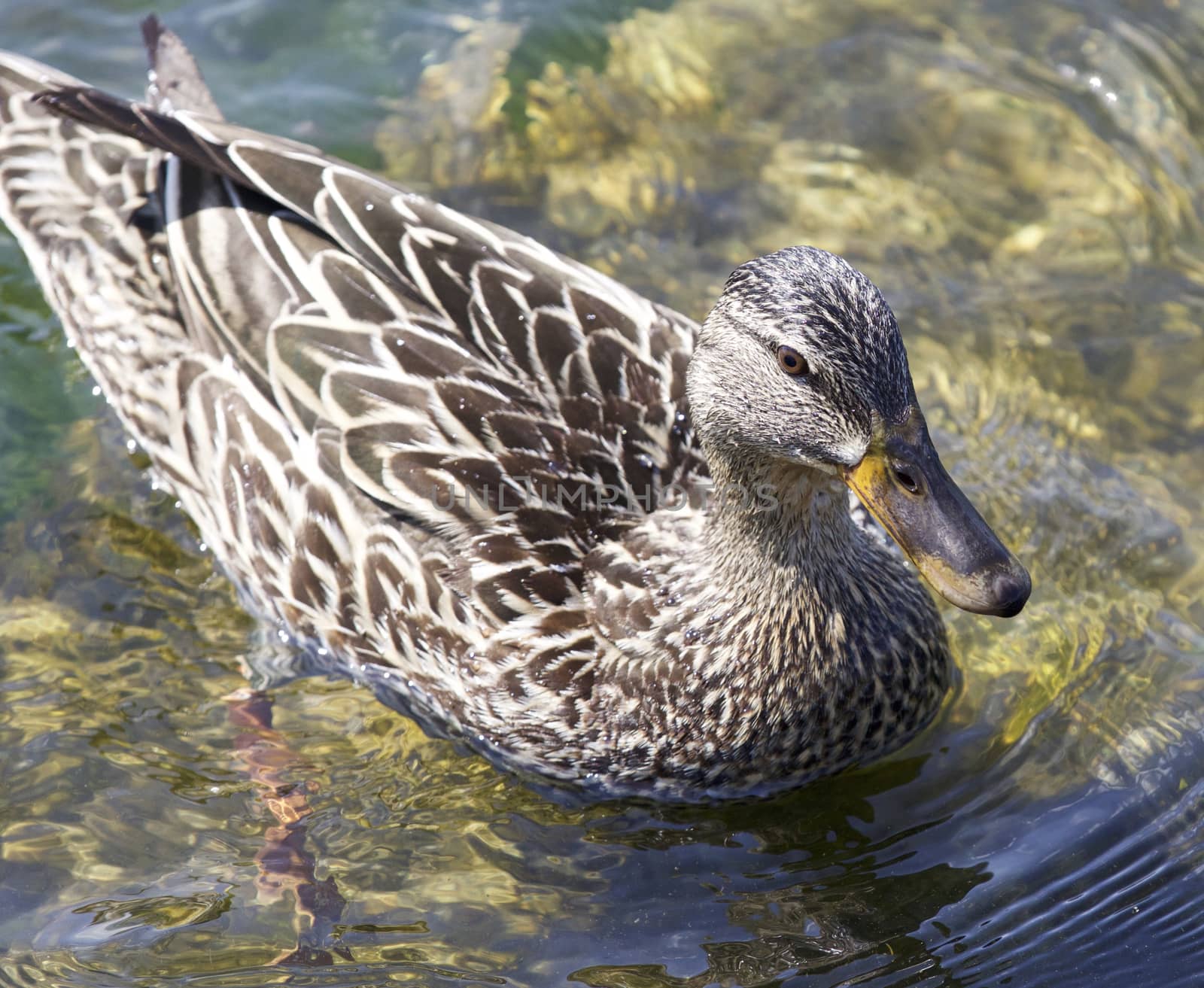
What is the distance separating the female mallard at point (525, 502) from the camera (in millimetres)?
4938

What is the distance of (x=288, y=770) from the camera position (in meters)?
5.36

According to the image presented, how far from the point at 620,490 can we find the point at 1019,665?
1724 mm

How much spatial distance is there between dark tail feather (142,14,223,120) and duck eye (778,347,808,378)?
3.33 m

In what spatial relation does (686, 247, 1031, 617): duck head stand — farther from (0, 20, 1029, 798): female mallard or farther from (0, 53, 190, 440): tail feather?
(0, 53, 190, 440): tail feather

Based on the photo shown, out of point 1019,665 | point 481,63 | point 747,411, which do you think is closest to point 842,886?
point 1019,665

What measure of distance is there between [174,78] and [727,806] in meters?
4.02

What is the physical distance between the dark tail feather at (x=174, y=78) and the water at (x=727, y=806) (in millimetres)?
1197

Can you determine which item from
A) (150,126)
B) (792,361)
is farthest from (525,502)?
(150,126)

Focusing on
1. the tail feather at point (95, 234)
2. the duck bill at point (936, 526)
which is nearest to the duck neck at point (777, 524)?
the duck bill at point (936, 526)

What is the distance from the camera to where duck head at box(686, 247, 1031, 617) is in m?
4.09

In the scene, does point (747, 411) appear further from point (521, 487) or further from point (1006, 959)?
point (1006, 959)

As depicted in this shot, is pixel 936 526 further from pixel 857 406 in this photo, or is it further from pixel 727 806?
pixel 727 806

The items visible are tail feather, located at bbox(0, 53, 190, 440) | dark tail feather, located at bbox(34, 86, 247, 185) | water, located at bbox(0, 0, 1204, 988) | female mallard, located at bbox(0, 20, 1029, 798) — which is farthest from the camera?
tail feather, located at bbox(0, 53, 190, 440)

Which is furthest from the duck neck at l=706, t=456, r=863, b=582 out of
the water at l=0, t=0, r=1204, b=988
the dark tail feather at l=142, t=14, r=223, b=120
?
the dark tail feather at l=142, t=14, r=223, b=120
